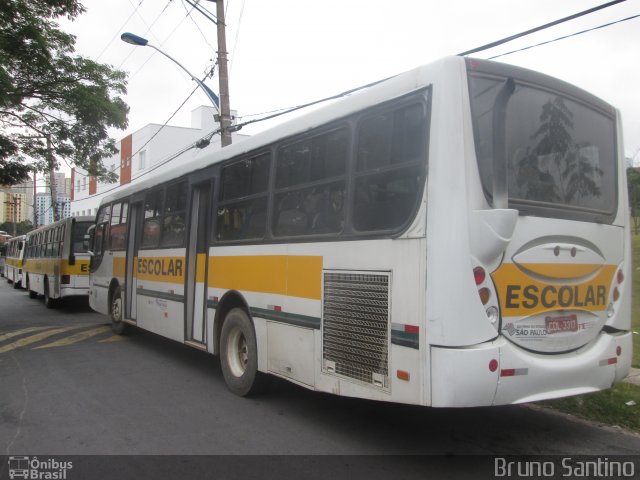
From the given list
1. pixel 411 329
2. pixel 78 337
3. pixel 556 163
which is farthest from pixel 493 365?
pixel 78 337

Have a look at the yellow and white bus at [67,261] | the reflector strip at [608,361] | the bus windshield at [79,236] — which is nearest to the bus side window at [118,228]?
the yellow and white bus at [67,261]

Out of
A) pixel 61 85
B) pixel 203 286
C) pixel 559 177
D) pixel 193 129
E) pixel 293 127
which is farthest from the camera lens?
pixel 193 129

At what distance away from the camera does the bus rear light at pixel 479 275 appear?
3703 mm

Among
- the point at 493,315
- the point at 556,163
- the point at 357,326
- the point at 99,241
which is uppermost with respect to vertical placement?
the point at 556,163

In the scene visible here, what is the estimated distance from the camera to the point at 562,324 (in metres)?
4.15

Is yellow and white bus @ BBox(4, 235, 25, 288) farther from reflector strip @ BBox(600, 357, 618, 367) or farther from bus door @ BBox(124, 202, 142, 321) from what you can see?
reflector strip @ BBox(600, 357, 618, 367)

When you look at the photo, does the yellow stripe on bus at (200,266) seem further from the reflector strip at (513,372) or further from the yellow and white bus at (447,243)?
the reflector strip at (513,372)

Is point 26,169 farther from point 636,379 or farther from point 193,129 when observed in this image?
point 193,129

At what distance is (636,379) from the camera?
20.8ft

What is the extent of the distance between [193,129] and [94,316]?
85.7ft

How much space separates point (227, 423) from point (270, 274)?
1555mm

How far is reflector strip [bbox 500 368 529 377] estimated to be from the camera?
372 centimetres

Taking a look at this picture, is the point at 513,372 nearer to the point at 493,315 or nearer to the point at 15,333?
the point at 493,315

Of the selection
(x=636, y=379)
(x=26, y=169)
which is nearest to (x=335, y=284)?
(x=636, y=379)
